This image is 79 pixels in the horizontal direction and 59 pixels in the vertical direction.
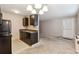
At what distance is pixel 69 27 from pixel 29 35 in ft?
1.95

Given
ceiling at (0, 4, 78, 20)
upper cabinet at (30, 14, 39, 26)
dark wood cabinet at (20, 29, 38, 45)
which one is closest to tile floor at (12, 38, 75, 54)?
dark wood cabinet at (20, 29, 38, 45)

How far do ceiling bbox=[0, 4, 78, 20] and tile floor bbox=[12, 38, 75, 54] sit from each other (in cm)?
36

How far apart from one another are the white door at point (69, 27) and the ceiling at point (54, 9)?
0.09 metres

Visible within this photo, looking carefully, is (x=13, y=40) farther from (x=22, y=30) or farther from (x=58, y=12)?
(x=58, y=12)

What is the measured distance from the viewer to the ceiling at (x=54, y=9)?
4.52 ft

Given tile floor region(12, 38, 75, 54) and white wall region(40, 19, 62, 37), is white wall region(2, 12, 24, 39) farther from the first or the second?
white wall region(40, 19, 62, 37)

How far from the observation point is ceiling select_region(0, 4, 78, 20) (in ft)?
4.52

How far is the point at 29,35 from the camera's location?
1505mm

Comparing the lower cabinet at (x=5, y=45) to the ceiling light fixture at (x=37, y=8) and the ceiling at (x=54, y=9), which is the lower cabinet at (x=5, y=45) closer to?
the ceiling at (x=54, y=9)

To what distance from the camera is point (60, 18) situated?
1460mm

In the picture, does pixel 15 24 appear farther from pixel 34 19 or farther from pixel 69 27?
pixel 69 27

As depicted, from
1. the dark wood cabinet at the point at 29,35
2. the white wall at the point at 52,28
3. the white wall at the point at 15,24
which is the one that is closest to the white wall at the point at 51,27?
the white wall at the point at 52,28
